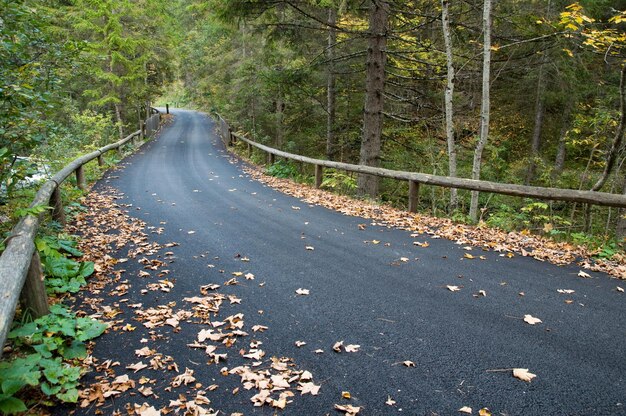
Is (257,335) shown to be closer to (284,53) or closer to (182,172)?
(182,172)

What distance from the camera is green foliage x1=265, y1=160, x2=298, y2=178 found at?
14.2m

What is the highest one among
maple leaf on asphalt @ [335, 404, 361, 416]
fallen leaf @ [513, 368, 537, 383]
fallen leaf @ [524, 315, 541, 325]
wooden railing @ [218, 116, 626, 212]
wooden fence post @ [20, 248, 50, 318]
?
wooden railing @ [218, 116, 626, 212]

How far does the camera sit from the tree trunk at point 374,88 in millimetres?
10391

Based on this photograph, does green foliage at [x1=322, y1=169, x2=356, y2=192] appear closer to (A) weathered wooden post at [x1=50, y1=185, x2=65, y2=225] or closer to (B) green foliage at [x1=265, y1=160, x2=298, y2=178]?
(B) green foliage at [x1=265, y1=160, x2=298, y2=178]

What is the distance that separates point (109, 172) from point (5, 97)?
1043 cm

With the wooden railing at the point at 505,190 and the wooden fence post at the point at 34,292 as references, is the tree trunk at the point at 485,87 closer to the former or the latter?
the wooden railing at the point at 505,190

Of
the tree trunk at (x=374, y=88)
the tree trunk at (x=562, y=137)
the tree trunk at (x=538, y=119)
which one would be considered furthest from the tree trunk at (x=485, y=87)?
the tree trunk at (x=538, y=119)

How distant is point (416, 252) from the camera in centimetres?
618

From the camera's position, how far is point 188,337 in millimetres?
3916

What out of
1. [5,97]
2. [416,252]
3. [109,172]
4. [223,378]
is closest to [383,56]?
[416,252]

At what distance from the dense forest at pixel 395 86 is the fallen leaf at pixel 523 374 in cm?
462

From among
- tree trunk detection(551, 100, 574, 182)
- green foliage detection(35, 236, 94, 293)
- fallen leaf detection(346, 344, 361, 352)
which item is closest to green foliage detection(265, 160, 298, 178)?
green foliage detection(35, 236, 94, 293)

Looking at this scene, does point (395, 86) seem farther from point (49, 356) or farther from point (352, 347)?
point (49, 356)

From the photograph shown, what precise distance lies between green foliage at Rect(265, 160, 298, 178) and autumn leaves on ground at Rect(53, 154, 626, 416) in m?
7.63
